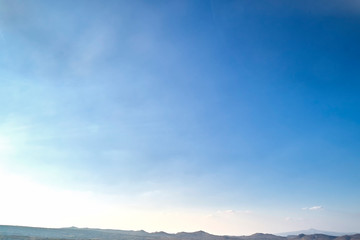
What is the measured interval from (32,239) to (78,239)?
43855mm

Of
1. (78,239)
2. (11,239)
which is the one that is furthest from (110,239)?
(11,239)

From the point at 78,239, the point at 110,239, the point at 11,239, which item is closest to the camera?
the point at 11,239

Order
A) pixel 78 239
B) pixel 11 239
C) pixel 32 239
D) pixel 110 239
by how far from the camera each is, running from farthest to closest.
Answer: pixel 110 239 → pixel 78 239 → pixel 32 239 → pixel 11 239

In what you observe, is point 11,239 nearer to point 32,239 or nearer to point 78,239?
point 32,239

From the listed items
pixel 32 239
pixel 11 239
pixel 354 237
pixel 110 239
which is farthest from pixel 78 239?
pixel 354 237

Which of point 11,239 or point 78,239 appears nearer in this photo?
point 11,239

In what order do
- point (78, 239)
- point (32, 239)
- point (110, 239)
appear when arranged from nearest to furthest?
point (32, 239) → point (78, 239) → point (110, 239)

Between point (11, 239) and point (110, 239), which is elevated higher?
point (11, 239)

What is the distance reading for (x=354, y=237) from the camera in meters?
200

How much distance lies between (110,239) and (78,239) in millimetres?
29139

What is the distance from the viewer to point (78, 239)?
17625 centimetres

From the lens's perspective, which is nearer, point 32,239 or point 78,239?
point 32,239

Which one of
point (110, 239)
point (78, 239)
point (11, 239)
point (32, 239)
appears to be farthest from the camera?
point (110, 239)

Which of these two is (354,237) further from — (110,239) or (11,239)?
(11,239)
